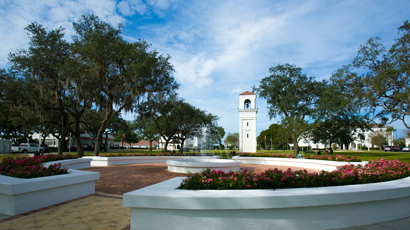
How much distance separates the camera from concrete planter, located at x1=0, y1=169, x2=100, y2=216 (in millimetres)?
4668

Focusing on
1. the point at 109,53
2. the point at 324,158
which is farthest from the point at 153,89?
the point at 324,158

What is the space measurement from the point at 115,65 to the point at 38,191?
46.1 feet

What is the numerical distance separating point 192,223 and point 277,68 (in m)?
37.4

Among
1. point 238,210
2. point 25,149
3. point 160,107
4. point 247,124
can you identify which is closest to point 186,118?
point 160,107

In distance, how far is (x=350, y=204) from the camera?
3.92 metres

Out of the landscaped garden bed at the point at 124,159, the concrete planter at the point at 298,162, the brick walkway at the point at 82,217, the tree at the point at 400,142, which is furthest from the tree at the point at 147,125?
the tree at the point at 400,142

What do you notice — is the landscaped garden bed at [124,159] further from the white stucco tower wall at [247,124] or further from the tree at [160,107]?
the white stucco tower wall at [247,124]

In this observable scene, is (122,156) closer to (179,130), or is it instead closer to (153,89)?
(153,89)

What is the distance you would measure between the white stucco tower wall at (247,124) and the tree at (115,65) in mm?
15571

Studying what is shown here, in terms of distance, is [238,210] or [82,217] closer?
[238,210]

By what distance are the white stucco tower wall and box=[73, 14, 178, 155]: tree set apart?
15.6m

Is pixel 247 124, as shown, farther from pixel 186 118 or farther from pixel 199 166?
pixel 199 166

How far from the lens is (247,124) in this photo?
33.2 m

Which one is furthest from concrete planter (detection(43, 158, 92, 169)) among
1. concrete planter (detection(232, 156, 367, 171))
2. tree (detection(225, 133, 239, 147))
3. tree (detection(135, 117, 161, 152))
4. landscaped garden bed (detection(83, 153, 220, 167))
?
tree (detection(225, 133, 239, 147))
